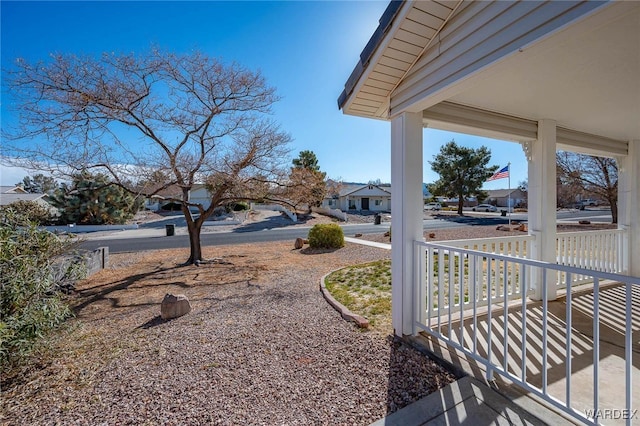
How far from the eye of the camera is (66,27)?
505 centimetres

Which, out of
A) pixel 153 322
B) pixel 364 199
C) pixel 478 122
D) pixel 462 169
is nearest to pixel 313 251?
pixel 153 322

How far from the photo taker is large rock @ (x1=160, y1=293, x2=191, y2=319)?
395 centimetres

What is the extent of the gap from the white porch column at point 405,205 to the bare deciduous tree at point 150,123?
524cm

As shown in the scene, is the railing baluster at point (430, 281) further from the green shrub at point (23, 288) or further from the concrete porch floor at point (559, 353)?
the green shrub at point (23, 288)

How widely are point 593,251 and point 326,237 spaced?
711cm

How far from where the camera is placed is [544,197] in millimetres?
4055

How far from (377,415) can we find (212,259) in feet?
25.1

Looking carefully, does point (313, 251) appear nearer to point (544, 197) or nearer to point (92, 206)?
point (544, 197)

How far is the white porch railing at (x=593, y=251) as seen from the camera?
462 centimetres

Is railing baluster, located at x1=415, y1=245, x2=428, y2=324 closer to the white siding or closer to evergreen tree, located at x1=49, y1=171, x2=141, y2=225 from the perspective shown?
the white siding

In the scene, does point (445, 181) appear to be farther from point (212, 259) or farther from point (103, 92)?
point (103, 92)

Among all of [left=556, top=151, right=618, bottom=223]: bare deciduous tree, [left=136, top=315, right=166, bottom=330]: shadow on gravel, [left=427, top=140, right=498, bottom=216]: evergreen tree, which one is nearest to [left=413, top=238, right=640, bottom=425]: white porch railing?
[left=136, top=315, right=166, bottom=330]: shadow on gravel

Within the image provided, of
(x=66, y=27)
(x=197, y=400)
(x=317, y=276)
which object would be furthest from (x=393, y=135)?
(x=66, y=27)

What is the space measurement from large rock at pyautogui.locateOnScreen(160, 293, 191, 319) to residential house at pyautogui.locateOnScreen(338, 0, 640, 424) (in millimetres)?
3075
